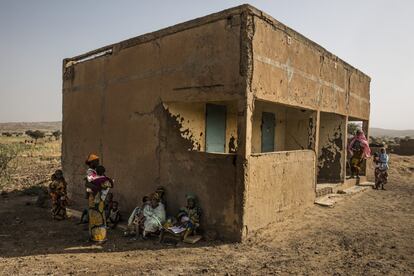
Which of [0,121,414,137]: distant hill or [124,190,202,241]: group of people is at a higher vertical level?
[0,121,414,137]: distant hill

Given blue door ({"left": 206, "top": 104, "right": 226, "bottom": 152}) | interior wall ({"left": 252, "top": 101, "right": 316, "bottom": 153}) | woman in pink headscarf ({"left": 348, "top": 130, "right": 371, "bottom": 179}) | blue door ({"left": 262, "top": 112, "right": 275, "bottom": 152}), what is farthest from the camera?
woman in pink headscarf ({"left": 348, "top": 130, "right": 371, "bottom": 179})

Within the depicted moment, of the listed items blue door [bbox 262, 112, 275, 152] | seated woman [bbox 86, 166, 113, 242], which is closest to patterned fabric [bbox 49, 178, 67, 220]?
seated woman [bbox 86, 166, 113, 242]

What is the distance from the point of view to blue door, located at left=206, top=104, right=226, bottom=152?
714cm

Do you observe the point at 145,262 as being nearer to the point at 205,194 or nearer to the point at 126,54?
the point at 205,194

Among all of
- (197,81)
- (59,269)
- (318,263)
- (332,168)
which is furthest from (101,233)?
(332,168)

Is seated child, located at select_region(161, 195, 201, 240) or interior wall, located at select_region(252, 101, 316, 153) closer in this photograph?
seated child, located at select_region(161, 195, 201, 240)

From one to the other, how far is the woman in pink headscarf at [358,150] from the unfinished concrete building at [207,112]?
2.14 m

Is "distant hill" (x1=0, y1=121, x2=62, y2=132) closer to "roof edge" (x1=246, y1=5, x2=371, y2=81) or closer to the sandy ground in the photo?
the sandy ground

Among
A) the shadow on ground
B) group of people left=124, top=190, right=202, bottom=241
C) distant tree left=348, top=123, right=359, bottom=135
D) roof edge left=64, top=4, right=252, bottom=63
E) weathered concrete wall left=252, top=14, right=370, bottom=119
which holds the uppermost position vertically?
roof edge left=64, top=4, right=252, bottom=63

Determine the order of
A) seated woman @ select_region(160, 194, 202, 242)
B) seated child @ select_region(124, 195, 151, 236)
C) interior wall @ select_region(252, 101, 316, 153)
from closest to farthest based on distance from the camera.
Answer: seated woman @ select_region(160, 194, 202, 242) < seated child @ select_region(124, 195, 151, 236) < interior wall @ select_region(252, 101, 316, 153)

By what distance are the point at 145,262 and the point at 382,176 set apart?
364 inches

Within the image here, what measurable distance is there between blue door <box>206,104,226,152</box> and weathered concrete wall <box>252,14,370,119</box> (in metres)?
1.60

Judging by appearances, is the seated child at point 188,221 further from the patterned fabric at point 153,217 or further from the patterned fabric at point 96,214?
the patterned fabric at point 96,214

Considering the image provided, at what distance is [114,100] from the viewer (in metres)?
7.47
